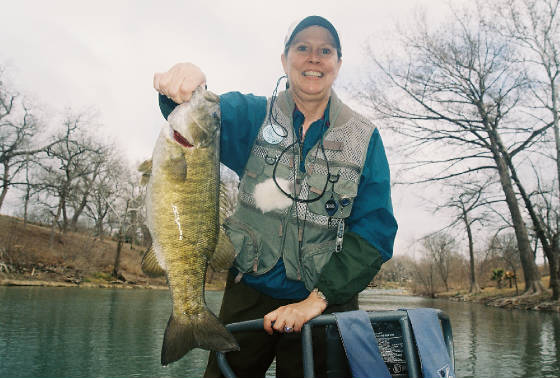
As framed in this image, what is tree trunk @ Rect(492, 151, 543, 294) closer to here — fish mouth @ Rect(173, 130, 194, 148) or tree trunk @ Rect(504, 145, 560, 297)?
tree trunk @ Rect(504, 145, 560, 297)

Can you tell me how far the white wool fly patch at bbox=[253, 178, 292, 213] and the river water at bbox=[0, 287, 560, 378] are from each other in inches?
170

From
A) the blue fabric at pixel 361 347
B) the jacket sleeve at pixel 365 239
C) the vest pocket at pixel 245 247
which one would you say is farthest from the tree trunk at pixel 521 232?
the blue fabric at pixel 361 347

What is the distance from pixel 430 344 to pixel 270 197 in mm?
1263

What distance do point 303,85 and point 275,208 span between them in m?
0.86

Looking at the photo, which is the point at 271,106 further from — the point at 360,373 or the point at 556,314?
the point at 556,314

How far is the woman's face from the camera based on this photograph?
2.88 m

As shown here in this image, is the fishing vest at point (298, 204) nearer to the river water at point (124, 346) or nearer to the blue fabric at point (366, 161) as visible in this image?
the blue fabric at point (366, 161)

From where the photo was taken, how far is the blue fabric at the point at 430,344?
6.80 ft

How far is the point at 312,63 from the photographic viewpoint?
290 cm

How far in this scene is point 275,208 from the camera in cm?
276

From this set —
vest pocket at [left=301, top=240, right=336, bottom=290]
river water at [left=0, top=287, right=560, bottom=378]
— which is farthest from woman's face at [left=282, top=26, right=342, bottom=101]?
river water at [left=0, top=287, right=560, bottom=378]

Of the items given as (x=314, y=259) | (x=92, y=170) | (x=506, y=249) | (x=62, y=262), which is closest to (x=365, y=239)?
(x=314, y=259)

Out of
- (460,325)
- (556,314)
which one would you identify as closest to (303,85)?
(460,325)

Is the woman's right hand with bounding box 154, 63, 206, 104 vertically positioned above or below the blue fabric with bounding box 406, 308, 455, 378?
above
